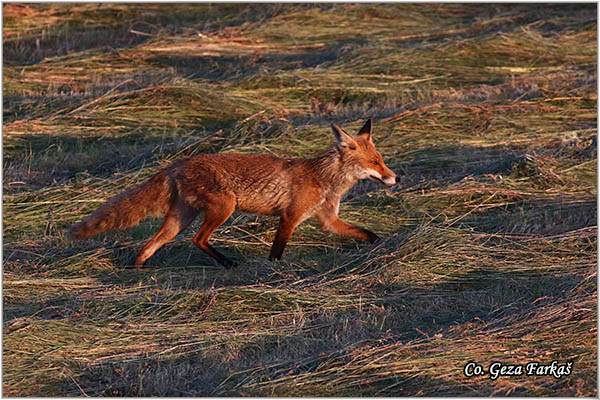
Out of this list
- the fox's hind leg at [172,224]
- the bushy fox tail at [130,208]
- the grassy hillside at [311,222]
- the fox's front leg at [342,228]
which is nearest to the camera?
the grassy hillside at [311,222]

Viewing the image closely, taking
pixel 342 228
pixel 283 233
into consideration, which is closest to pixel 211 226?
pixel 283 233

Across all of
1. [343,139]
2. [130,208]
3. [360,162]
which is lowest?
[130,208]

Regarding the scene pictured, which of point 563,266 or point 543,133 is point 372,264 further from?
point 543,133

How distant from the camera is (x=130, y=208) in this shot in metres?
7.02

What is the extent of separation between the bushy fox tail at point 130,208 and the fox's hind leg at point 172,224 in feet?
0.28

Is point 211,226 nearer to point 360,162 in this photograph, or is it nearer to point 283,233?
point 283,233

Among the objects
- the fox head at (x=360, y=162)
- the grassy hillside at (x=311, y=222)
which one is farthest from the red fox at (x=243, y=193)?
the grassy hillside at (x=311, y=222)

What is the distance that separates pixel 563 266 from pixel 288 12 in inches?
440

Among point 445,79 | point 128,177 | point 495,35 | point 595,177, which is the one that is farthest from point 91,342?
point 495,35

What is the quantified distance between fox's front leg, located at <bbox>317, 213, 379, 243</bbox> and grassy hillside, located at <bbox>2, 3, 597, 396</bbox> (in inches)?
6.1

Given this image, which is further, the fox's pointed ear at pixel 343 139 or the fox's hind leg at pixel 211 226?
the fox's pointed ear at pixel 343 139

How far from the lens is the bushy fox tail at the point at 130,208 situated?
6949 millimetres

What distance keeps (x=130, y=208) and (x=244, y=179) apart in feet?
3.46

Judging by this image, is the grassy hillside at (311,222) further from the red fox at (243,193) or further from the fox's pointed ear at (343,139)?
the fox's pointed ear at (343,139)
